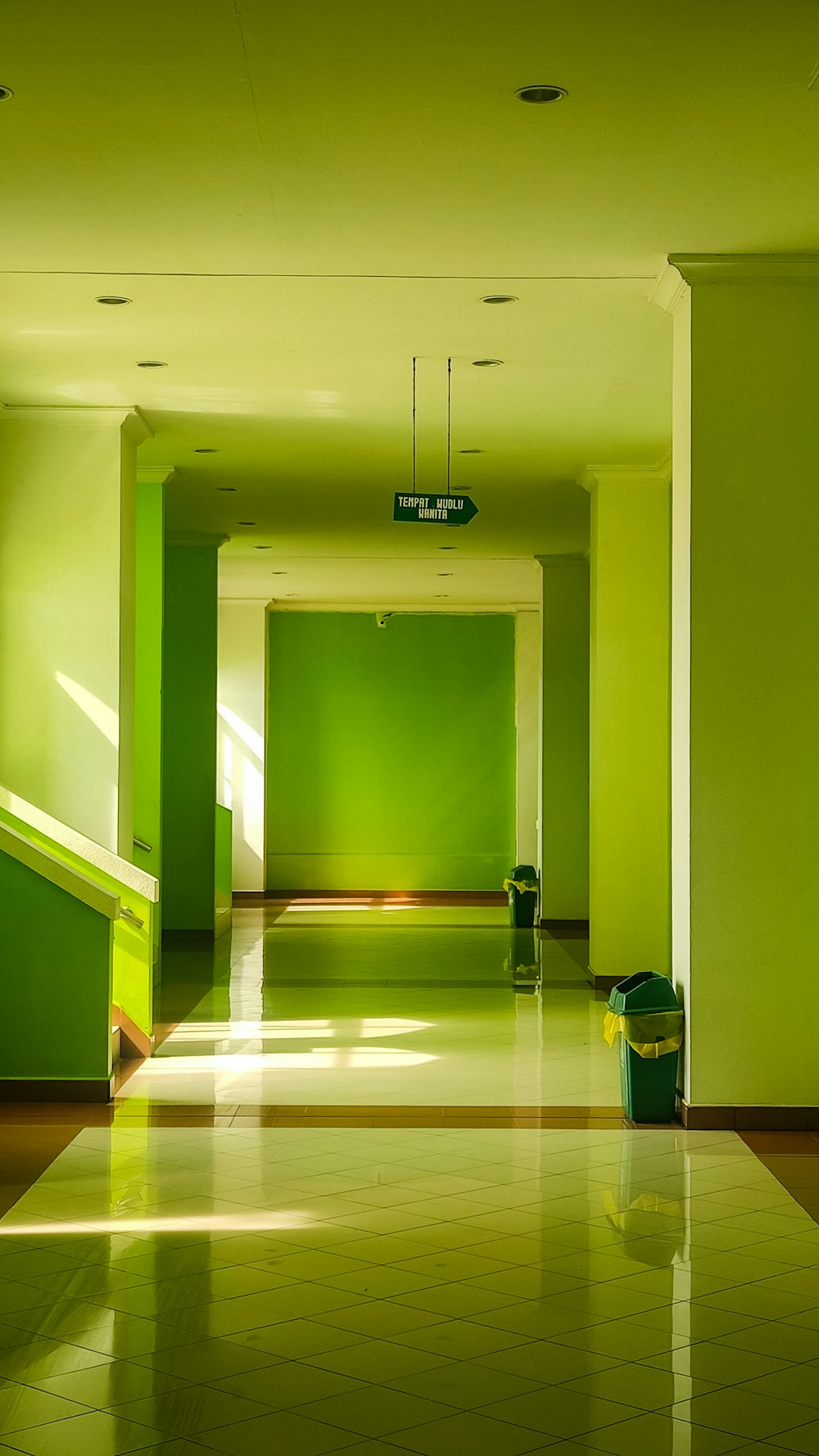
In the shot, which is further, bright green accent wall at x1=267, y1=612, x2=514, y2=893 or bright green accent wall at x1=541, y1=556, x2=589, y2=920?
bright green accent wall at x1=267, y1=612, x2=514, y2=893

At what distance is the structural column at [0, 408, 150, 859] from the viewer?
895 centimetres

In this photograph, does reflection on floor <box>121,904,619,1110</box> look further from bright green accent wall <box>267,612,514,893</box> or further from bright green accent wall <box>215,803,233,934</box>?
bright green accent wall <box>267,612,514,893</box>

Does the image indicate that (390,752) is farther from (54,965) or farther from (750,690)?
(750,690)

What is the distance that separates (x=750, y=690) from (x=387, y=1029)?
142 inches

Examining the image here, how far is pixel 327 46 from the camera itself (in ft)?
14.4

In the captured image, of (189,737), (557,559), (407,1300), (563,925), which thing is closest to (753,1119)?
(407,1300)

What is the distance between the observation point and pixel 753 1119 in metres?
6.36

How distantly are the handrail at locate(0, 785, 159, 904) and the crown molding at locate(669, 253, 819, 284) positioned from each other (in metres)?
4.19

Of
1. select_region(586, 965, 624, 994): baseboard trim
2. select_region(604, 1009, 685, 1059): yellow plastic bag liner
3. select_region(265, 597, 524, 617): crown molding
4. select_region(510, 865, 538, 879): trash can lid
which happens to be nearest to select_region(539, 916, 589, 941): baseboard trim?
select_region(510, 865, 538, 879): trash can lid

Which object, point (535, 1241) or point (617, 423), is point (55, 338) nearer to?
point (617, 423)

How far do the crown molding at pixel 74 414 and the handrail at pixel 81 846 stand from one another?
90.7 inches

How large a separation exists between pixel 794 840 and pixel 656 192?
267 cm

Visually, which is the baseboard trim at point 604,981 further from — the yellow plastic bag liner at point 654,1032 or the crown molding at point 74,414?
the crown molding at point 74,414

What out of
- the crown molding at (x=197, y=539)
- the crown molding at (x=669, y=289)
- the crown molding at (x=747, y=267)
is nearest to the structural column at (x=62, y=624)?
the crown molding at (x=669, y=289)
